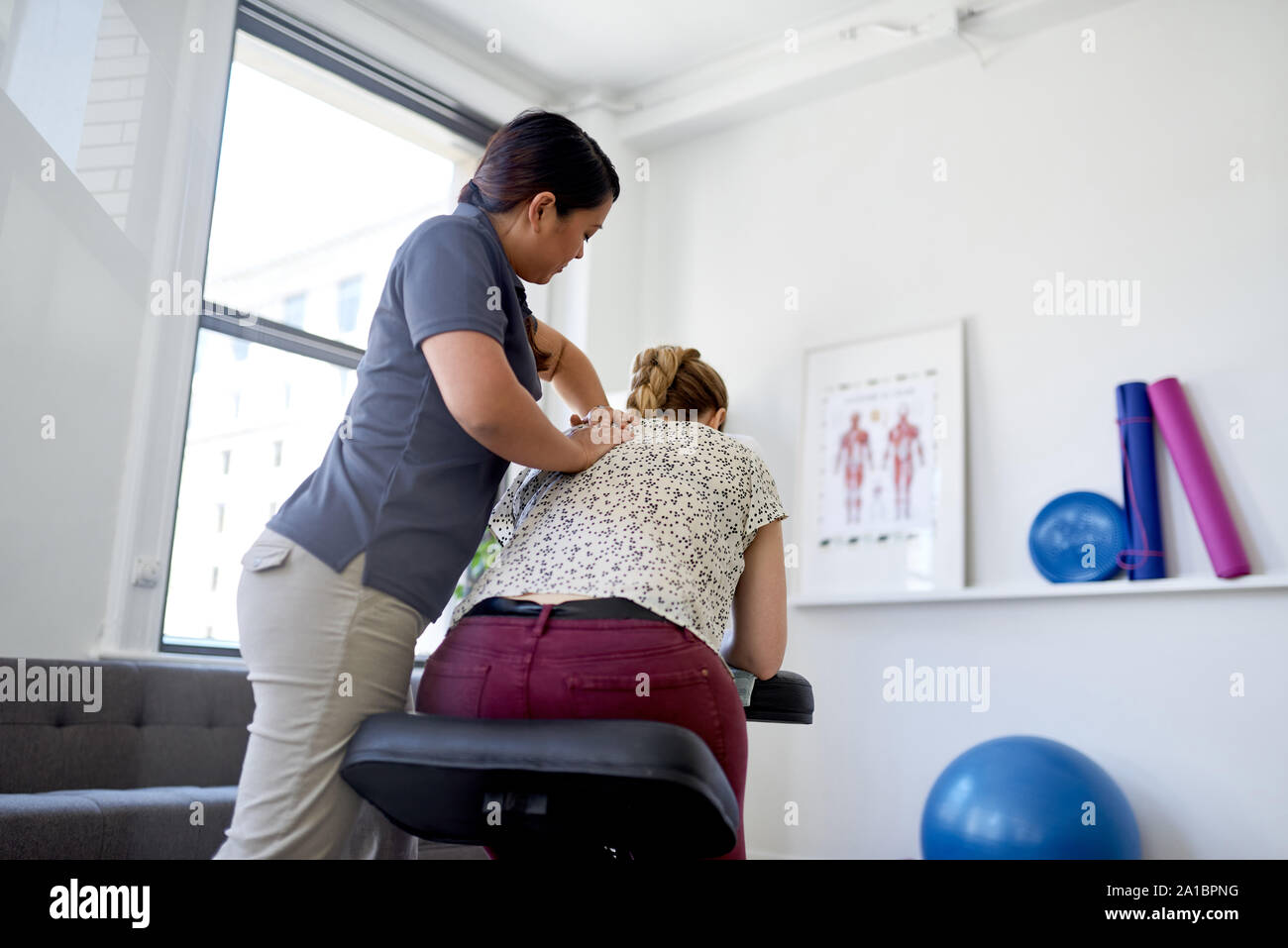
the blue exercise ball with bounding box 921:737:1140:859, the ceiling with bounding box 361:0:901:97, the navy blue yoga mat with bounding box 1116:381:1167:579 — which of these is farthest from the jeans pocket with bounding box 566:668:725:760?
the ceiling with bounding box 361:0:901:97

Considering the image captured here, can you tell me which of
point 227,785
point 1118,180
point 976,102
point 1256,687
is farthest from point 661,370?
point 976,102

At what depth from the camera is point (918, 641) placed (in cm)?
374

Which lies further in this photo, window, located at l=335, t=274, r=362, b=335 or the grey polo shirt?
window, located at l=335, t=274, r=362, b=335

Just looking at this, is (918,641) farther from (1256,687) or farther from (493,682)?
(493,682)

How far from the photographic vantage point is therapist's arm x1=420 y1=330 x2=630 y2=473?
1206 mm

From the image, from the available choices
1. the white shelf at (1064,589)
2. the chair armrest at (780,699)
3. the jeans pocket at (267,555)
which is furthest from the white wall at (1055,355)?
the jeans pocket at (267,555)

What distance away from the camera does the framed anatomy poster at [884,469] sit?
3.74m

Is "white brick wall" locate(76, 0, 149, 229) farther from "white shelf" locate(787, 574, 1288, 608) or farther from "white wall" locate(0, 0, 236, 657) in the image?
"white shelf" locate(787, 574, 1288, 608)

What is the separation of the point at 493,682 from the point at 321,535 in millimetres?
254

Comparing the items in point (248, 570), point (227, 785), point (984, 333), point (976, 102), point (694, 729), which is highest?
point (976, 102)

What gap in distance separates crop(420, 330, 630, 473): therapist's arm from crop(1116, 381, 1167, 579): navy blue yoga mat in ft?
8.52

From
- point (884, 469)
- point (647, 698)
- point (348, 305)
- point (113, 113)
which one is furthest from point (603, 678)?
point (348, 305)

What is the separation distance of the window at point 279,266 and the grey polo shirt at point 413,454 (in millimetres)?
2511

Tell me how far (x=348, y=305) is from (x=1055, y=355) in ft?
8.72
